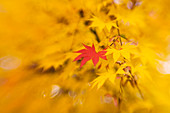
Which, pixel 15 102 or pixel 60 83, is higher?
pixel 60 83

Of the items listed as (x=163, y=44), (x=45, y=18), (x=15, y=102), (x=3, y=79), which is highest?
(x=45, y=18)

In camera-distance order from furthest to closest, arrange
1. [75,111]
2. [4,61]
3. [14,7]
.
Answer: [4,61] → [75,111] → [14,7]

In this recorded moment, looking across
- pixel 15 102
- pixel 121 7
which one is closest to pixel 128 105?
pixel 121 7

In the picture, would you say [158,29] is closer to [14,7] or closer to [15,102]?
[14,7]

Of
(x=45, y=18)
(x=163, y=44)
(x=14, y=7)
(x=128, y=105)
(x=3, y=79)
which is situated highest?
(x=14, y=7)

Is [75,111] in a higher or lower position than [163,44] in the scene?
lower

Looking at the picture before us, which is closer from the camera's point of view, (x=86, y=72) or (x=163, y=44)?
(x=86, y=72)

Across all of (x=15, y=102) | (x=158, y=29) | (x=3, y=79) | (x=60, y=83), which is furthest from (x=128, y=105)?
(x=3, y=79)

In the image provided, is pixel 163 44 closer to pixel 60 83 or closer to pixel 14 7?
pixel 60 83

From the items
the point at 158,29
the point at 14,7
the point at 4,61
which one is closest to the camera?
the point at 14,7
